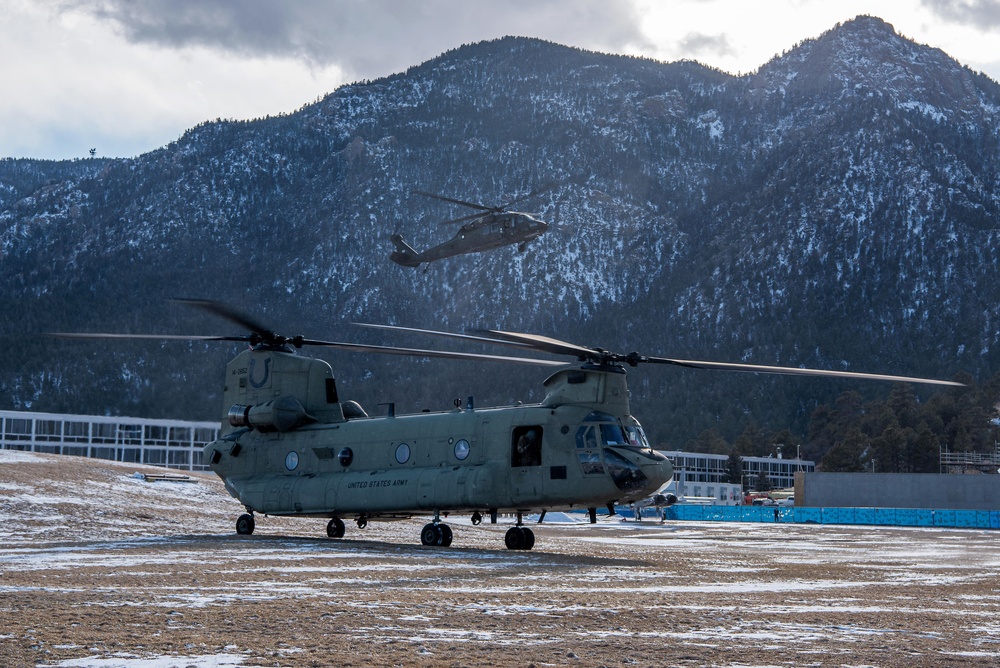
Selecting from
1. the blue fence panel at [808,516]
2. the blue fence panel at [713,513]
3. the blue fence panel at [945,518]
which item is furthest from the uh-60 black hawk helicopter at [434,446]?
the blue fence panel at [713,513]

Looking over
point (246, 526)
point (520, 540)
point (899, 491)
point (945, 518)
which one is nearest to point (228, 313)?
point (246, 526)

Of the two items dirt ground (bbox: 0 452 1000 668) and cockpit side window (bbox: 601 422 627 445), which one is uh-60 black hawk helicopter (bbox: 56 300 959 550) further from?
dirt ground (bbox: 0 452 1000 668)

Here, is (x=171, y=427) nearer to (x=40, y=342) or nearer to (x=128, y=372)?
(x=128, y=372)

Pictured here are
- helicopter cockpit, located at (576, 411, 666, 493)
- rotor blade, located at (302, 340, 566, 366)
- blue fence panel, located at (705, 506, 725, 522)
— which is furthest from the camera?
blue fence panel, located at (705, 506, 725, 522)

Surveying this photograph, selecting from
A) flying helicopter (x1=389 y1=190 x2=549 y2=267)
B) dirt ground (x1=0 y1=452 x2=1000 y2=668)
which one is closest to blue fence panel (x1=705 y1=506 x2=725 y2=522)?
flying helicopter (x1=389 y1=190 x2=549 y2=267)

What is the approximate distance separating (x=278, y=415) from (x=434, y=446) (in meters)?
5.94

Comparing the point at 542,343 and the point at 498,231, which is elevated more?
the point at 498,231

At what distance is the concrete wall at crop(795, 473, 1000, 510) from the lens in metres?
90.4

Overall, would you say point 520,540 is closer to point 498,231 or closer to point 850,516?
point 498,231

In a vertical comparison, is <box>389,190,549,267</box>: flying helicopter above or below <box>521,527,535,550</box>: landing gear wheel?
above

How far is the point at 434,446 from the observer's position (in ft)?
100

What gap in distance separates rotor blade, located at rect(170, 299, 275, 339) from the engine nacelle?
226cm

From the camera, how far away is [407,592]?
1672 cm

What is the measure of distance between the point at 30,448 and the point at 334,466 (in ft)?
292
